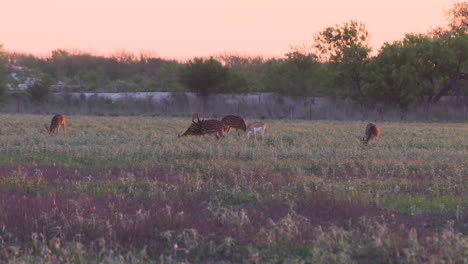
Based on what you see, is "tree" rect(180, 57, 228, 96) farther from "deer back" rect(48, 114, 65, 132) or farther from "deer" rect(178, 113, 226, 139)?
"deer" rect(178, 113, 226, 139)

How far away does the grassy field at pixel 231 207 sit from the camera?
578cm

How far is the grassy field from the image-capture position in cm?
578

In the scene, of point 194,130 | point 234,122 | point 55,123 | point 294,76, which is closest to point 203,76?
point 294,76

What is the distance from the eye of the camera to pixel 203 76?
49000 millimetres

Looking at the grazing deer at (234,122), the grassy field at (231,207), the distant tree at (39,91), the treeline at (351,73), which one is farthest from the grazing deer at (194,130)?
the distant tree at (39,91)

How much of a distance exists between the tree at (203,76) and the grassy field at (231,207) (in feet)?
117

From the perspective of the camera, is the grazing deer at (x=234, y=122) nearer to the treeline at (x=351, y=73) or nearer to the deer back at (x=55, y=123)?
the deer back at (x=55, y=123)

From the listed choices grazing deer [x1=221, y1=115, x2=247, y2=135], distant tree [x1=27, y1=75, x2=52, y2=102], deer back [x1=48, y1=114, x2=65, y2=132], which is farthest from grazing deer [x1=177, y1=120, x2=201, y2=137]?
distant tree [x1=27, y1=75, x2=52, y2=102]

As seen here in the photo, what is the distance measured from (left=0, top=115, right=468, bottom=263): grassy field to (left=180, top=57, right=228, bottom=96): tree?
35.6 m

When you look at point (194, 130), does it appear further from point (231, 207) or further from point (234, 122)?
point (231, 207)

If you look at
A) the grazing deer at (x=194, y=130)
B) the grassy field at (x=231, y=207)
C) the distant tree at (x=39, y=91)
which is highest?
the distant tree at (x=39, y=91)

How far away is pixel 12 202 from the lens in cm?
780

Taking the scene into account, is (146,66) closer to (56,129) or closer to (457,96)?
(457,96)

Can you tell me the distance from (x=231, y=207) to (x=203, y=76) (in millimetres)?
41910
